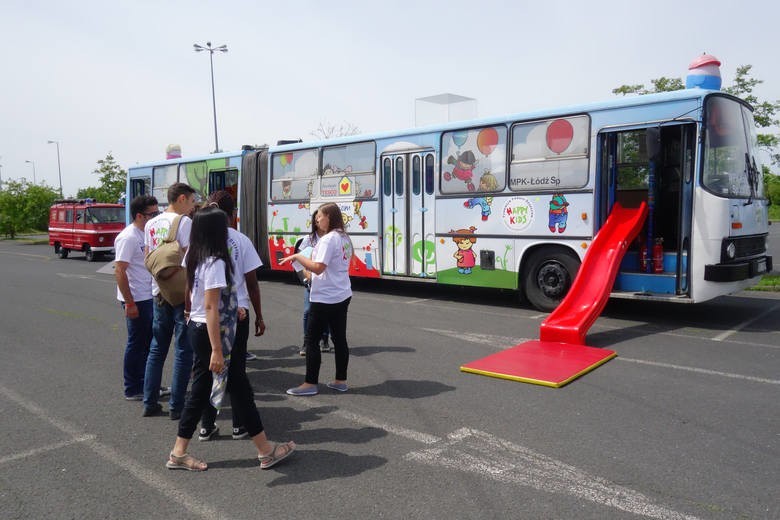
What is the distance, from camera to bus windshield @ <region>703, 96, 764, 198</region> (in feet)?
25.4

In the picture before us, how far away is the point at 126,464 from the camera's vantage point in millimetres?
4047

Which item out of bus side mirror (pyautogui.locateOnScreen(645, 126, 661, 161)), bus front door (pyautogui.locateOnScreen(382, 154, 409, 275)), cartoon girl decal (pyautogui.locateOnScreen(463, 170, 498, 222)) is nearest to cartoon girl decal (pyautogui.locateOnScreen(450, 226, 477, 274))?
cartoon girl decal (pyautogui.locateOnScreen(463, 170, 498, 222))

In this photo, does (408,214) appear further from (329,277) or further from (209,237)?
(209,237)

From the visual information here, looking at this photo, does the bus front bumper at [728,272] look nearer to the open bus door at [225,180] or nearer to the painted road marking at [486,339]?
the painted road marking at [486,339]

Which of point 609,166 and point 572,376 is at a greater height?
point 609,166

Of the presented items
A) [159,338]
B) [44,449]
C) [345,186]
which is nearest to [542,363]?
[159,338]

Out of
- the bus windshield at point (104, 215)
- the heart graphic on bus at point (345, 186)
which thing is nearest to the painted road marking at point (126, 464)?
the heart graphic on bus at point (345, 186)

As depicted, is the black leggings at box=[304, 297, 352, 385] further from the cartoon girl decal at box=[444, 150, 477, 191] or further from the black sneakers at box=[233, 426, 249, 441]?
the cartoon girl decal at box=[444, 150, 477, 191]

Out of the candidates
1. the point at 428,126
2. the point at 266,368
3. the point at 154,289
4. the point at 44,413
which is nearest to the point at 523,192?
the point at 428,126

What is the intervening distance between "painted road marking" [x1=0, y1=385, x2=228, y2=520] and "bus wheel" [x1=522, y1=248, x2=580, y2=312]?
21.6 feet

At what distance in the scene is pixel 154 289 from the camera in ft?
16.7

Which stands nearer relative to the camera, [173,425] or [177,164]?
[173,425]

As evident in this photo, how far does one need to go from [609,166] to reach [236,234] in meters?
6.21

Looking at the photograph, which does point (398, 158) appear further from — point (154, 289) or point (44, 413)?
point (44, 413)
